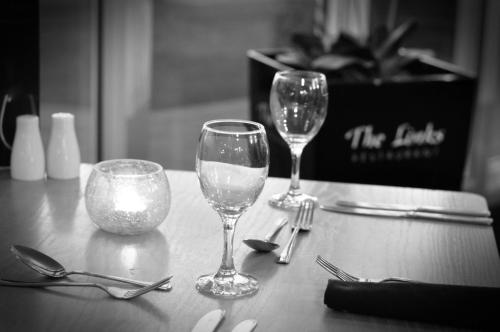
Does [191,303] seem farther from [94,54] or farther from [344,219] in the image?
[94,54]

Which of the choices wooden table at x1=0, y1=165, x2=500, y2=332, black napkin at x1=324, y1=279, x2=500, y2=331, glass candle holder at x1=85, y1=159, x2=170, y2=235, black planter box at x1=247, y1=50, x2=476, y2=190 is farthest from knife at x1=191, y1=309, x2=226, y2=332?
black planter box at x1=247, y1=50, x2=476, y2=190

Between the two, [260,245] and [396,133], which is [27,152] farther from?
[396,133]

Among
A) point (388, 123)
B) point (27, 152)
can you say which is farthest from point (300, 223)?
point (388, 123)

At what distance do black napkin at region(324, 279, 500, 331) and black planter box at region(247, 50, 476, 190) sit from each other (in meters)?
1.52

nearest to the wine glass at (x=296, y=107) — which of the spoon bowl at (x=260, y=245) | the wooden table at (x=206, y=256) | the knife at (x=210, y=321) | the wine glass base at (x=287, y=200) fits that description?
the wine glass base at (x=287, y=200)

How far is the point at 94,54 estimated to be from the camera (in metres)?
2.93

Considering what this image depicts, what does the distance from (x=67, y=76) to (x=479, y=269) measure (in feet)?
6.64

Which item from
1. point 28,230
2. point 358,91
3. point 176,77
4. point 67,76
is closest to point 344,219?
point 28,230

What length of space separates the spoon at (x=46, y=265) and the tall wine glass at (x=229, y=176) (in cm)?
7

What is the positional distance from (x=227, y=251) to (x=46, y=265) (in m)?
0.22

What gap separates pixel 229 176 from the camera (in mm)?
884

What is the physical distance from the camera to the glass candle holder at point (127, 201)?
1087 millimetres

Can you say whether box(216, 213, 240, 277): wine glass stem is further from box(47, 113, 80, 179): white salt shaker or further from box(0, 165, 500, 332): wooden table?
box(47, 113, 80, 179): white salt shaker

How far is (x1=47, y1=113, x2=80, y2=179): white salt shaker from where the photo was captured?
137 cm
